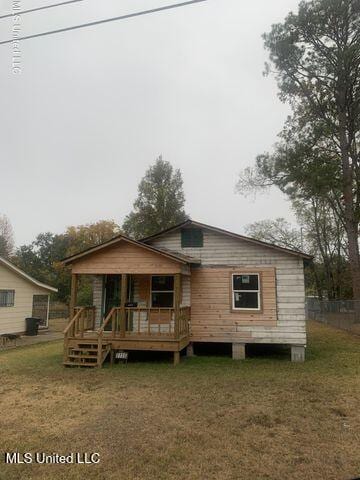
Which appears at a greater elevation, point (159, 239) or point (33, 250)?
point (33, 250)

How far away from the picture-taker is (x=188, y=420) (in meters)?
5.49

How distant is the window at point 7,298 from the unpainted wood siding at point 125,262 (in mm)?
8208

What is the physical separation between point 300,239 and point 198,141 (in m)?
21.3

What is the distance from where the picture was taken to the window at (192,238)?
462 inches

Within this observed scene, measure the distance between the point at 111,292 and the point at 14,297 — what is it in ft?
26.1

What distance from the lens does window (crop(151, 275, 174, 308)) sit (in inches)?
455

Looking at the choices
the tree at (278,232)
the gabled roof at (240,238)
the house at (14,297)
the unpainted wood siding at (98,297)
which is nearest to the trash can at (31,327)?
the house at (14,297)

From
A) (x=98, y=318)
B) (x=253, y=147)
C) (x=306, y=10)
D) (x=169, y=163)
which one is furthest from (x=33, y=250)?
(x=306, y=10)

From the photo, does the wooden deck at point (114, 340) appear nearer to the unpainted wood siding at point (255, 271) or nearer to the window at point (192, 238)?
the unpainted wood siding at point (255, 271)

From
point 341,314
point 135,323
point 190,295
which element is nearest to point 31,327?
point 135,323

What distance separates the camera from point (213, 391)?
7133 millimetres

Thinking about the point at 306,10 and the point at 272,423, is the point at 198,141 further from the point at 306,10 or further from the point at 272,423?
the point at 272,423

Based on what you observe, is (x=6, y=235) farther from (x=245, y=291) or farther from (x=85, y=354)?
(x=245, y=291)

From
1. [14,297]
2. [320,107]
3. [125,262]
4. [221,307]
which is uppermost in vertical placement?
[320,107]
